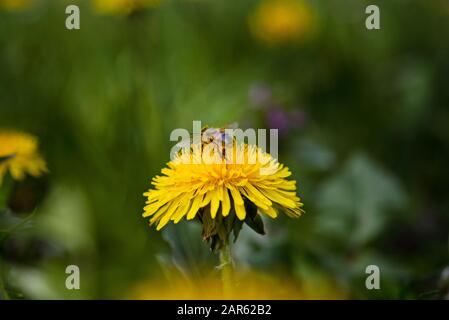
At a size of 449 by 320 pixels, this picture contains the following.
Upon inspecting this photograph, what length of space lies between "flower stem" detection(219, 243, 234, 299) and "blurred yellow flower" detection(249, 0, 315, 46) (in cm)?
152

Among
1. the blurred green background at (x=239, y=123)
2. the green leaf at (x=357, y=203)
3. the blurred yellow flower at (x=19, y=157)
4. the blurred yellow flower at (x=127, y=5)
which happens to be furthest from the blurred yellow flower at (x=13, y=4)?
the green leaf at (x=357, y=203)

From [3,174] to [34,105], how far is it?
0.60 metres

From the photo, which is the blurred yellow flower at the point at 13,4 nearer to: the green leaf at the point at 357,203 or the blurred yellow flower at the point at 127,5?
the blurred yellow flower at the point at 127,5

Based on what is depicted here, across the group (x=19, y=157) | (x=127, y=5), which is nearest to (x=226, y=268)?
(x=19, y=157)

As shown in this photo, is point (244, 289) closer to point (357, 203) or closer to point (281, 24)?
point (357, 203)

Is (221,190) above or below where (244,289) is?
above

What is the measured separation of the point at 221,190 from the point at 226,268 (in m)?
0.11

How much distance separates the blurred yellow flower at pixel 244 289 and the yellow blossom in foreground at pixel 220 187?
154 millimetres

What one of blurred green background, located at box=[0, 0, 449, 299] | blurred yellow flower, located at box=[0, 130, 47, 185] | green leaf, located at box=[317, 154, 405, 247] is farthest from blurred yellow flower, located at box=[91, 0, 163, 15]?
green leaf, located at box=[317, 154, 405, 247]

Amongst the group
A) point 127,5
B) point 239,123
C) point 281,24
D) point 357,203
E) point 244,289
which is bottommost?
point 244,289

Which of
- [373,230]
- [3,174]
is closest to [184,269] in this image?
[3,174]

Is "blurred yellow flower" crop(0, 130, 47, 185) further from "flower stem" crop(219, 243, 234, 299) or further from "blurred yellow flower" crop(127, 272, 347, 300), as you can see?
"flower stem" crop(219, 243, 234, 299)

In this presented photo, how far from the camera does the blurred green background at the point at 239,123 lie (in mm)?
1337

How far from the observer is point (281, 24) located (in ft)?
7.64
